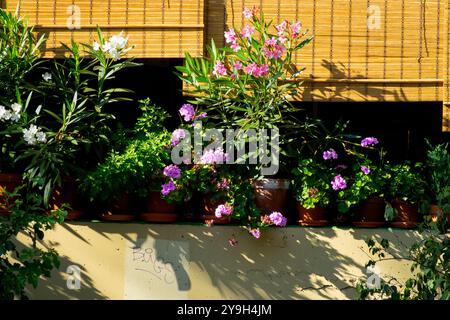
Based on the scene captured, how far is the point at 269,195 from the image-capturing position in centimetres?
503

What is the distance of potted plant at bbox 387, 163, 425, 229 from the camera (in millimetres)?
5047

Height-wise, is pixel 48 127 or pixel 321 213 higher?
pixel 48 127

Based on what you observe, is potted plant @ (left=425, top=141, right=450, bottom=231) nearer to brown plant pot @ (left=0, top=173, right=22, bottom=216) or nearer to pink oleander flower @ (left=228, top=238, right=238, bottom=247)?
pink oleander flower @ (left=228, top=238, right=238, bottom=247)

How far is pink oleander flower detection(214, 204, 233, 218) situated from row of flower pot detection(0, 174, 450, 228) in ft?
0.33

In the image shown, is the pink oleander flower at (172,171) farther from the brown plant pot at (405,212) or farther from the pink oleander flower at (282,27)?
the brown plant pot at (405,212)

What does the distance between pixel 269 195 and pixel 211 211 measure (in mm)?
429

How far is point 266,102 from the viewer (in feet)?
16.6

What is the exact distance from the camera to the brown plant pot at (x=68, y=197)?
501 centimetres

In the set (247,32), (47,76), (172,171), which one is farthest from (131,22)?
(172,171)

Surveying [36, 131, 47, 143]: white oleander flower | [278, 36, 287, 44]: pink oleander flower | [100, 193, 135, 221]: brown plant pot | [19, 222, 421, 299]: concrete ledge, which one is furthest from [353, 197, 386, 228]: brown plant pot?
[36, 131, 47, 143]: white oleander flower

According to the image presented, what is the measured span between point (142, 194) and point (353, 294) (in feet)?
5.33
